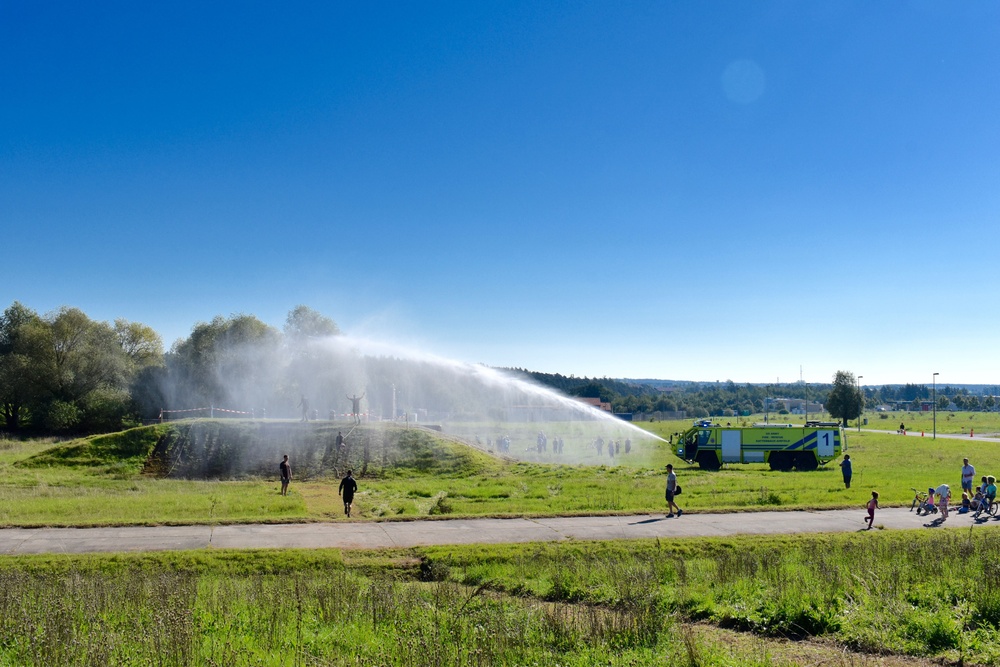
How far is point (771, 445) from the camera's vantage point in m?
A: 43.5

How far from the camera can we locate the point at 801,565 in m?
14.7

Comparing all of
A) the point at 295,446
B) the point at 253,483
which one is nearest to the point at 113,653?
the point at 253,483

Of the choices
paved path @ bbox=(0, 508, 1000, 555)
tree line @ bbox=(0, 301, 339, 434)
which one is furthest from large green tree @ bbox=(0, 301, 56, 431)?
paved path @ bbox=(0, 508, 1000, 555)

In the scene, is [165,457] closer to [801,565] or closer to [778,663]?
[801,565]

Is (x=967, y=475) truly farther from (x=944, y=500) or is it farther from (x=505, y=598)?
(x=505, y=598)

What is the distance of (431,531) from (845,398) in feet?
329

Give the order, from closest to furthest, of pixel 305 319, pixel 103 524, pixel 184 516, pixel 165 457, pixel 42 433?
pixel 103 524, pixel 184 516, pixel 165 457, pixel 42 433, pixel 305 319

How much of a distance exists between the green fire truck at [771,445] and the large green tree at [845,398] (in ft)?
218

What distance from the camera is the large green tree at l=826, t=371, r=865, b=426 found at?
103m

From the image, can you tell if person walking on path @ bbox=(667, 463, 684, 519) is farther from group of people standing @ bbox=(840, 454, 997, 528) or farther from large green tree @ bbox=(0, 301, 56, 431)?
large green tree @ bbox=(0, 301, 56, 431)

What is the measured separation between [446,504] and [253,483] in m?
16.0

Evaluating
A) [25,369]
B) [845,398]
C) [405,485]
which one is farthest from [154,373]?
[845,398]

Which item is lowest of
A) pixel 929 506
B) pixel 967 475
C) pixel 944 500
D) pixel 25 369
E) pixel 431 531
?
pixel 431 531

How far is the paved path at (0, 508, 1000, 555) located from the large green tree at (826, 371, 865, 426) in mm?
87811
